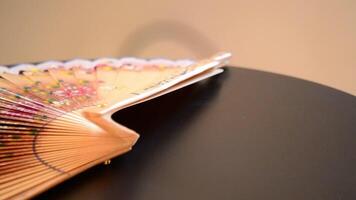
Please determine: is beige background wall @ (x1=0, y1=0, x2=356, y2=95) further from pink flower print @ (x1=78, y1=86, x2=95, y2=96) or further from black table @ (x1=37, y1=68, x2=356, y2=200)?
pink flower print @ (x1=78, y1=86, x2=95, y2=96)

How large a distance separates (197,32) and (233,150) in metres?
0.87

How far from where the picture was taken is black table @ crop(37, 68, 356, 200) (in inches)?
12.9

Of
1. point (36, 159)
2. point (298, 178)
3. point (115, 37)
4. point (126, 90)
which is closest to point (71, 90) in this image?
point (126, 90)

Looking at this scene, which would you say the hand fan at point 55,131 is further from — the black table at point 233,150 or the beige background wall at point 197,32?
the beige background wall at point 197,32

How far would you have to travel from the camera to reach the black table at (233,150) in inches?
12.9

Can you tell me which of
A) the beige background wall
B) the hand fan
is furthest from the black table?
the beige background wall

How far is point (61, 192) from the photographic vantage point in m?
0.31

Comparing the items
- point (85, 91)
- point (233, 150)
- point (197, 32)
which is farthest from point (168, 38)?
point (233, 150)

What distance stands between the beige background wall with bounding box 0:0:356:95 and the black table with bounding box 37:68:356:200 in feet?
1.97

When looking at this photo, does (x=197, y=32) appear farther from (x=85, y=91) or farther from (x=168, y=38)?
(x=85, y=91)

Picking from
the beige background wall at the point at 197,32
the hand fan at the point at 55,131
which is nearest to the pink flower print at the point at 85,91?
the hand fan at the point at 55,131

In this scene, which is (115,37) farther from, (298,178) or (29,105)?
(298,178)

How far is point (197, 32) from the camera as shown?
4.00 feet

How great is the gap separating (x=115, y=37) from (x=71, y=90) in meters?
0.81
